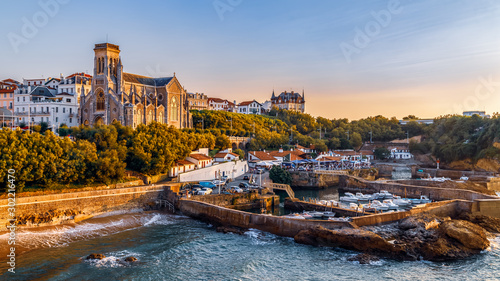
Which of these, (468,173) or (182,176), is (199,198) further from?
(468,173)

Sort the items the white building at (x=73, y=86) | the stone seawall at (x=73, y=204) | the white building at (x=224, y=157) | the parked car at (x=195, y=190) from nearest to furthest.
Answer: the stone seawall at (x=73, y=204), the parked car at (x=195, y=190), the white building at (x=224, y=157), the white building at (x=73, y=86)

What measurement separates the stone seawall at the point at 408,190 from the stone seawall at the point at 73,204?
94.4 feet

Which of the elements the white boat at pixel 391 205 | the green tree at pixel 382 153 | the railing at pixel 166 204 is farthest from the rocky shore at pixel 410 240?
the green tree at pixel 382 153

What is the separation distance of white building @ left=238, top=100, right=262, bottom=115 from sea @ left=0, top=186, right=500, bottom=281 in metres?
102

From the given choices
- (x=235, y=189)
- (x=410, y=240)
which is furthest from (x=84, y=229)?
(x=410, y=240)

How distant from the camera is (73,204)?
32062mm

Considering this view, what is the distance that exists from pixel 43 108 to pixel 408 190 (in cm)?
5956

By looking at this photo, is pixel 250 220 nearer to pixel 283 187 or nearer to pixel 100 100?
pixel 283 187

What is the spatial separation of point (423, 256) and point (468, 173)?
52.3 meters

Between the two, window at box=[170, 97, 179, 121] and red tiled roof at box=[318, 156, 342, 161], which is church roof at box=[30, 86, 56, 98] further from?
red tiled roof at box=[318, 156, 342, 161]

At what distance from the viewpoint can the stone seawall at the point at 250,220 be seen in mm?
28578

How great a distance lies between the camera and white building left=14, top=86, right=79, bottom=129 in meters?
67.7

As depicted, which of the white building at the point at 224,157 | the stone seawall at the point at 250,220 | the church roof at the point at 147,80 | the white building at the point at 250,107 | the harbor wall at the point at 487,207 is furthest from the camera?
the white building at the point at 250,107

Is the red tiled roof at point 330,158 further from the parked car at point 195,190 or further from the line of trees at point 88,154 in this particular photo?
the parked car at point 195,190
